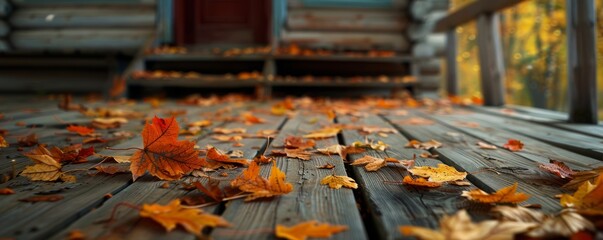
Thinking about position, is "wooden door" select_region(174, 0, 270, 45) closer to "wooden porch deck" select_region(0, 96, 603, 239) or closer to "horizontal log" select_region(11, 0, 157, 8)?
"horizontal log" select_region(11, 0, 157, 8)

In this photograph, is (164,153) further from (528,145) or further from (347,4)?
(347,4)

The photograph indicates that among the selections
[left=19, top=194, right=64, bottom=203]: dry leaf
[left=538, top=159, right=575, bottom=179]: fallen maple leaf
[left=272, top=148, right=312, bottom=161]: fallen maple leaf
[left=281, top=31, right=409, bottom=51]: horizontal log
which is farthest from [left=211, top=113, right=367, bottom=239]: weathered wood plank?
[left=281, top=31, right=409, bottom=51]: horizontal log

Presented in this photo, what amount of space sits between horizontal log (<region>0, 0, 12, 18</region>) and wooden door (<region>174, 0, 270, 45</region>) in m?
A: 2.57

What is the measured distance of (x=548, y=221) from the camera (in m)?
0.79

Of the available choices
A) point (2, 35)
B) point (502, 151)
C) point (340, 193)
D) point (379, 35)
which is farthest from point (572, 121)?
point (2, 35)

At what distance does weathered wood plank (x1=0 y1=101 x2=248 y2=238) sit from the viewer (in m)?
0.79

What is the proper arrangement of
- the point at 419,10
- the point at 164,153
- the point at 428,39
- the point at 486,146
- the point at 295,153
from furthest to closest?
the point at 428,39, the point at 419,10, the point at 486,146, the point at 295,153, the point at 164,153

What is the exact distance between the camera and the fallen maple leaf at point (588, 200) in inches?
33.6

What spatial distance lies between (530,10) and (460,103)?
15.0ft

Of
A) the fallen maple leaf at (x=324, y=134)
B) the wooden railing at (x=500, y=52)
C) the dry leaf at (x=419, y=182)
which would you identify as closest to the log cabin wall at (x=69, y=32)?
the wooden railing at (x=500, y=52)

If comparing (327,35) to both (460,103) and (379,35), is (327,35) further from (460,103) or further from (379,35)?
(460,103)

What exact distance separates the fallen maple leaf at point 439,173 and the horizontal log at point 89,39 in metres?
5.85

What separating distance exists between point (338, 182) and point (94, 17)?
6.31 m

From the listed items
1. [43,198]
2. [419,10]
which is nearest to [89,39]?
[419,10]
